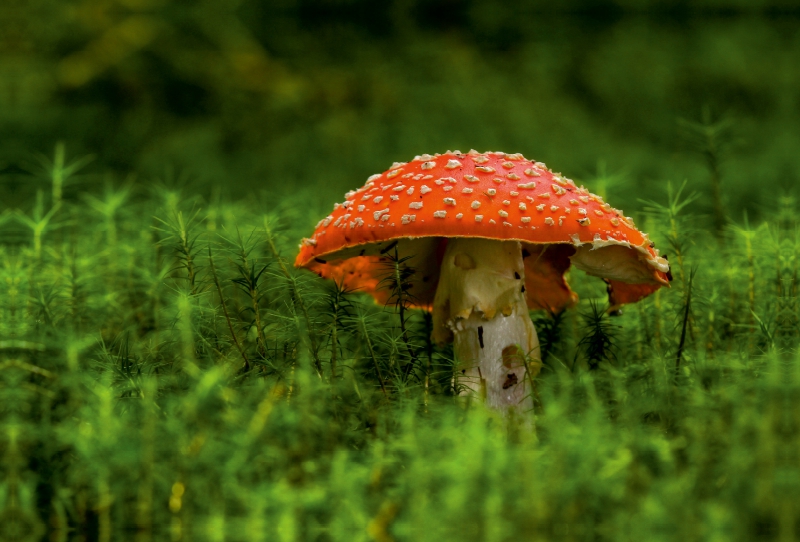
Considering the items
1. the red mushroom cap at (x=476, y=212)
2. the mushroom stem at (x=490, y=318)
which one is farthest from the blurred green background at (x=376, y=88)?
the red mushroom cap at (x=476, y=212)

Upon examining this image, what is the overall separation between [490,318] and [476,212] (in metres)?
0.47

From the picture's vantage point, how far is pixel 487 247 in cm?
201

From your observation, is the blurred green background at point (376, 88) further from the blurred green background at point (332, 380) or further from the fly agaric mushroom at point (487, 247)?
the fly agaric mushroom at point (487, 247)

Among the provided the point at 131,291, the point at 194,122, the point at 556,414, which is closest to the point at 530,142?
the point at 194,122

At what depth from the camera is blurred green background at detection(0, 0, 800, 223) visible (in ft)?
18.9

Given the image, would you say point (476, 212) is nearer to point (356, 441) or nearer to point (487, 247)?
point (487, 247)

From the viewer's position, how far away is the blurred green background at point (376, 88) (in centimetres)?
577

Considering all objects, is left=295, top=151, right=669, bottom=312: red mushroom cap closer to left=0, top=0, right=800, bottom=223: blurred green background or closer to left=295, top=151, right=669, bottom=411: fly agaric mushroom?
left=295, top=151, right=669, bottom=411: fly agaric mushroom

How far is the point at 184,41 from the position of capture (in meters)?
6.02

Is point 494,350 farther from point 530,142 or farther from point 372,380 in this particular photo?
point 530,142

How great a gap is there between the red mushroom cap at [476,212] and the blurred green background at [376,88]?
325 cm

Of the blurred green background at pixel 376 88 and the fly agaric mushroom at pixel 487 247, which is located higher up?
the blurred green background at pixel 376 88

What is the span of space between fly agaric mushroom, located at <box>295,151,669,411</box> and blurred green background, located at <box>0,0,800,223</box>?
290 cm

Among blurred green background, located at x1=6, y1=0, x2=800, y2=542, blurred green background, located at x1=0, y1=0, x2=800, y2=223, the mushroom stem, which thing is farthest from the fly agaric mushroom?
blurred green background, located at x1=0, y1=0, x2=800, y2=223
